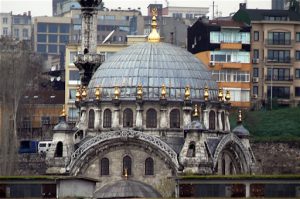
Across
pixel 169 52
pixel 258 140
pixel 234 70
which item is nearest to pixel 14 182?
pixel 169 52

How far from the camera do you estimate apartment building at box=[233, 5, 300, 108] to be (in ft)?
620

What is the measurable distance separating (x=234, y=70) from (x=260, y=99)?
5748mm

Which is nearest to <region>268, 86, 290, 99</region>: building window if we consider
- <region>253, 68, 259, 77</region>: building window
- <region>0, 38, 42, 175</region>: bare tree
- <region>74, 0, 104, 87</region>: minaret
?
<region>253, 68, 259, 77</region>: building window

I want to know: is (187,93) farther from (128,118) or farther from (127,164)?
(127,164)

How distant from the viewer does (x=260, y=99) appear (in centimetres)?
18862

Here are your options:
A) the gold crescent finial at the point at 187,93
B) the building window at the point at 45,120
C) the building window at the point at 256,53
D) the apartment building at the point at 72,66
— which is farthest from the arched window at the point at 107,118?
the building window at the point at 256,53

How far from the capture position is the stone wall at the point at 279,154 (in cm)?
17025

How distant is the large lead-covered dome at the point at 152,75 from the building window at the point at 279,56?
154 ft

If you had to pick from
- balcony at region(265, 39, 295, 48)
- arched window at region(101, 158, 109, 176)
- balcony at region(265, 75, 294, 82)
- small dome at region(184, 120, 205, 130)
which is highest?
balcony at region(265, 39, 295, 48)

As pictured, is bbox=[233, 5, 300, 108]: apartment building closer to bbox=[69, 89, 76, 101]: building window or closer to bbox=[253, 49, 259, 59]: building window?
bbox=[253, 49, 259, 59]: building window

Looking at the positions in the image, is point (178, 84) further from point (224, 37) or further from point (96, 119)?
point (224, 37)

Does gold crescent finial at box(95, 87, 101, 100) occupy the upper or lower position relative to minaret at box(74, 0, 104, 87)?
lower

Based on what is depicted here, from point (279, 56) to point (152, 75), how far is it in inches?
2036

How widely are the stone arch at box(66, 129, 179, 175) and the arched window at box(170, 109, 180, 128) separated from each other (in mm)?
1991
